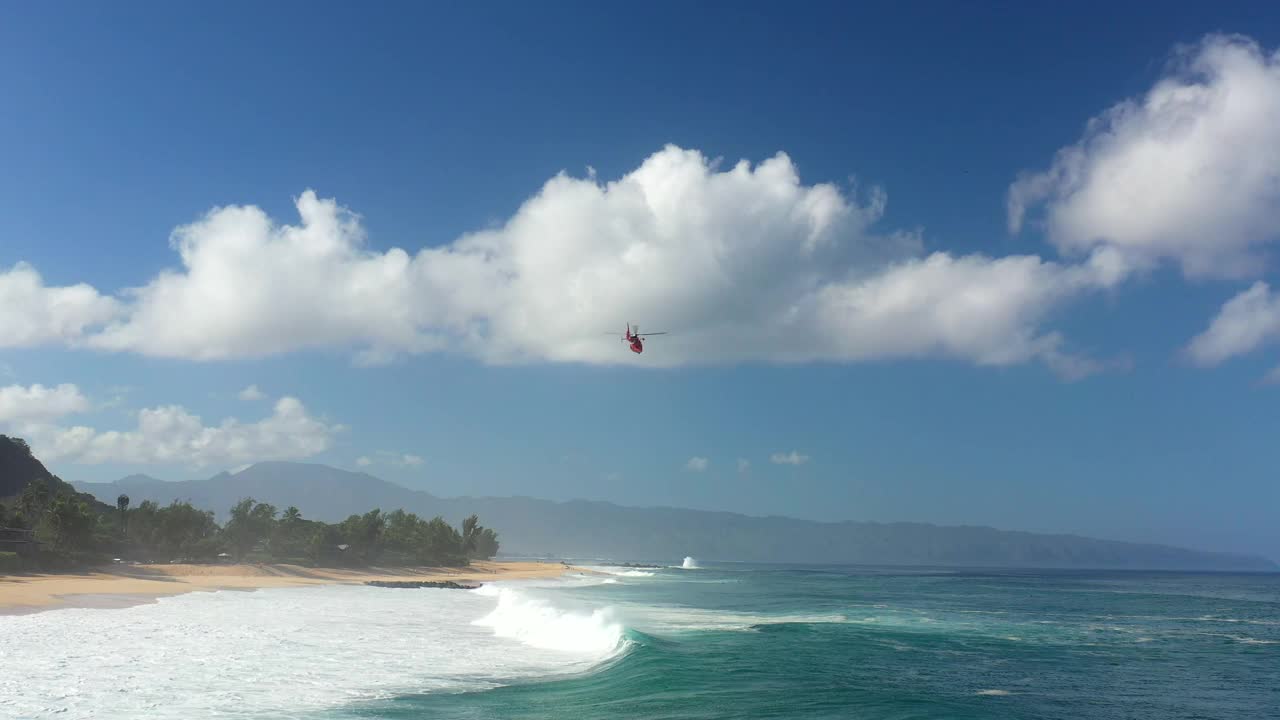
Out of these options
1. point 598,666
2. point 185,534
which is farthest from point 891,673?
point 185,534

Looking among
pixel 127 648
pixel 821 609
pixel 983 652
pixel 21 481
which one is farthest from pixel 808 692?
pixel 21 481

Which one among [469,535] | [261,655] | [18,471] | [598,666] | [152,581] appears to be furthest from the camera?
[469,535]

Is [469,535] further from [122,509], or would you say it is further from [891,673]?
[891,673]

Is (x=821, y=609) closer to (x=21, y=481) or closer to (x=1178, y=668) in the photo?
(x=1178, y=668)

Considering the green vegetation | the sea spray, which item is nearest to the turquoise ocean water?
the sea spray

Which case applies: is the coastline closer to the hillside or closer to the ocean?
the ocean
